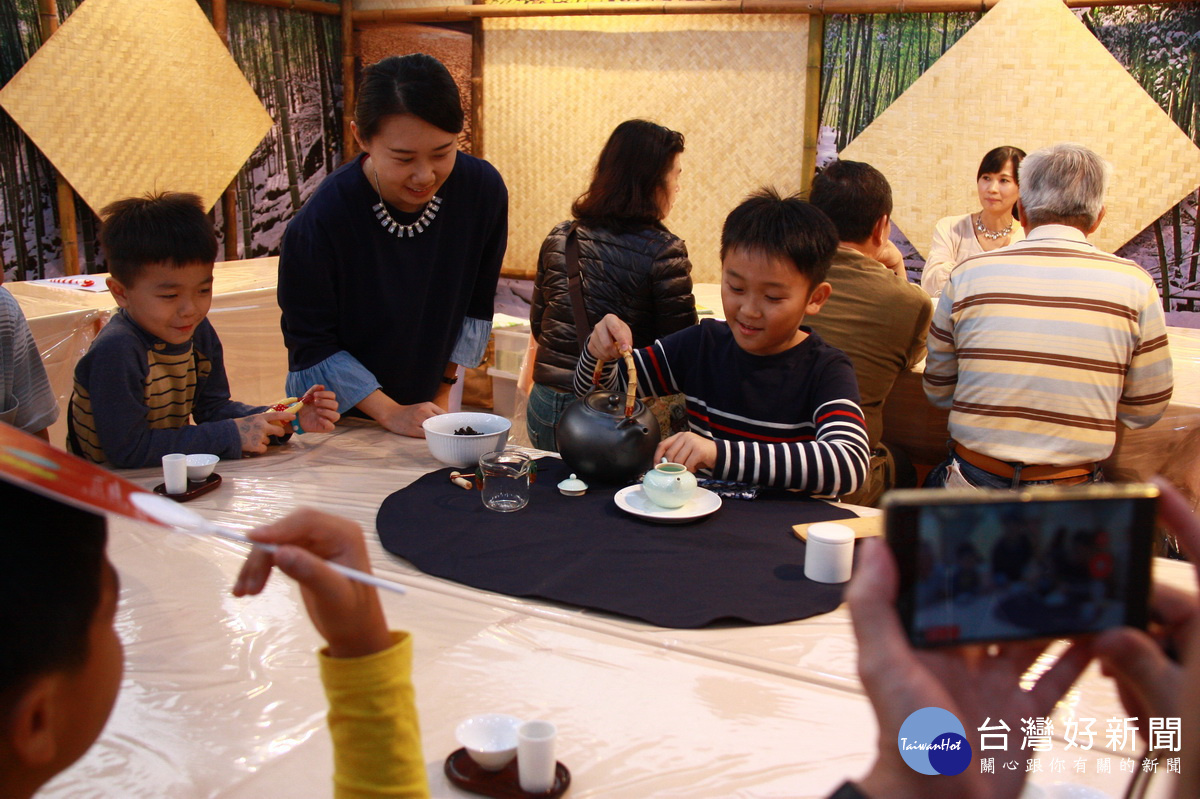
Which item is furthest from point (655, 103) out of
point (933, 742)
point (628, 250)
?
point (933, 742)

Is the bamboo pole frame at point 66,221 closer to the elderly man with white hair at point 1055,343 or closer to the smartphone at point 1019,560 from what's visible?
the elderly man with white hair at point 1055,343

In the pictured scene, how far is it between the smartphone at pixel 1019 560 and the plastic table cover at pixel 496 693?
452 mm

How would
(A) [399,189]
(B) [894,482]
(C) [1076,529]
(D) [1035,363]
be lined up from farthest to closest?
(B) [894,482] → (D) [1035,363] → (A) [399,189] → (C) [1076,529]

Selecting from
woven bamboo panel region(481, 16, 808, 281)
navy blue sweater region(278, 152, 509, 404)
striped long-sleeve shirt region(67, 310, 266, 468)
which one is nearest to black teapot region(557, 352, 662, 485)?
navy blue sweater region(278, 152, 509, 404)

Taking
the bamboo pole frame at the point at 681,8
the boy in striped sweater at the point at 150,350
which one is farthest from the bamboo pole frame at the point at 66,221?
the boy in striped sweater at the point at 150,350

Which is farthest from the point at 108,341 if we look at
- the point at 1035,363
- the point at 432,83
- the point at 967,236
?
the point at 967,236

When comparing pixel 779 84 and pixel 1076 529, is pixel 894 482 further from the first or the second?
pixel 779 84

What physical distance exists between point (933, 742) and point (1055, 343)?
1858 millimetres

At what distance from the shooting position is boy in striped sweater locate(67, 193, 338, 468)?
5.87 feet

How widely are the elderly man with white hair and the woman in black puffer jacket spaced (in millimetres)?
740

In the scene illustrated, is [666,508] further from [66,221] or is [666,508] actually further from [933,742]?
[66,221]

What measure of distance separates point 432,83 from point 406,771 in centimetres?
150

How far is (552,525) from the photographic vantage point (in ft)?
5.07

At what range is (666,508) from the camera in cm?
158
